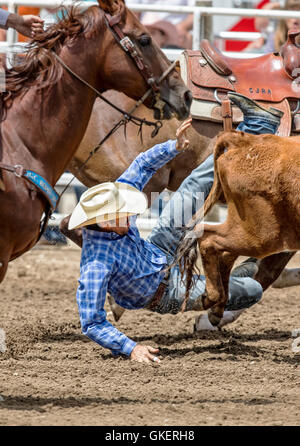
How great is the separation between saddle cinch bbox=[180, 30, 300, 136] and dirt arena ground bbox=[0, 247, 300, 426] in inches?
59.1

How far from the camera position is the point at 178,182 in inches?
232

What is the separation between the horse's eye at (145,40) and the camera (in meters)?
4.12

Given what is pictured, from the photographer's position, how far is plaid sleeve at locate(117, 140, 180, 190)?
4.30m

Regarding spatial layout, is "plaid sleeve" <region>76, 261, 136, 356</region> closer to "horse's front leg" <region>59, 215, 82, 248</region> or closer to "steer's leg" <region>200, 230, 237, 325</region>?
"steer's leg" <region>200, 230, 237, 325</region>

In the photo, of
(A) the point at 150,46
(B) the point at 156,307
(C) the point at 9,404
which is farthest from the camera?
(B) the point at 156,307

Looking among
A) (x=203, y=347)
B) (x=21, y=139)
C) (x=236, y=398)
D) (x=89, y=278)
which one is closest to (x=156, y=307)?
(x=203, y=347)

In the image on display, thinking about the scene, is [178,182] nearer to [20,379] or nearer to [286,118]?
[286,118]

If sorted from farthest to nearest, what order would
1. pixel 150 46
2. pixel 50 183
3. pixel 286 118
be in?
pixel 286 118
pixel 150 46
pixel 50 183

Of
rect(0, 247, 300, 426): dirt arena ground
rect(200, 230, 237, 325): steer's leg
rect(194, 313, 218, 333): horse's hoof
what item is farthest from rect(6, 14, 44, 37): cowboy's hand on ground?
rect(194, 313, 218, 333): horse's hoof

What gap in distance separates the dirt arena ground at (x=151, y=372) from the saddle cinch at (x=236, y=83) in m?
1.50

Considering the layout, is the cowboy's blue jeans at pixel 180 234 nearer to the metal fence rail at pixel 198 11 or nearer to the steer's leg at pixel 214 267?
the steer's leg at pixel 214 267

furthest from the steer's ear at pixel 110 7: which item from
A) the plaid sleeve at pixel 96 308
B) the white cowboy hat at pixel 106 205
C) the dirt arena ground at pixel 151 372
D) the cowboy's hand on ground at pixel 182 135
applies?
the dirt arena ground at pixel 151 372

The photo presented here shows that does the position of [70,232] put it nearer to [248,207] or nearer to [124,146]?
[124,146]

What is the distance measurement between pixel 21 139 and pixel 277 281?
269 centimetres
